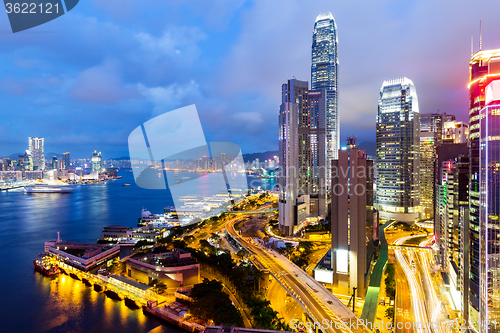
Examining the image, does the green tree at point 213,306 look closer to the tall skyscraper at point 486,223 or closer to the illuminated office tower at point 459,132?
the tall skyscraper at point 486,223

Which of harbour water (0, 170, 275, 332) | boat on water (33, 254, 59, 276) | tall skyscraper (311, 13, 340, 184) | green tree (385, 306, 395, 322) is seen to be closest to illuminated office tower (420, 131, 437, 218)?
tall skyscraper (311, 13, 340, 184)

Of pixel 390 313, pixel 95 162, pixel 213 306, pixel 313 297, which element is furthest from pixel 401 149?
pixel 95 162

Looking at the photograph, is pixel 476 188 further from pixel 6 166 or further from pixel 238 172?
pixel 6 166

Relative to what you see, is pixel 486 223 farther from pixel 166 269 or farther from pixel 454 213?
pixel 166 269

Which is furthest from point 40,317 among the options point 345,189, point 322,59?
point 322,59

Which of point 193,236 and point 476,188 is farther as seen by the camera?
point 193,236

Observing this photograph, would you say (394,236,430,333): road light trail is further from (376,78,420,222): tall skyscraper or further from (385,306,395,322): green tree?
(376,78,420,222): tall skyscraper

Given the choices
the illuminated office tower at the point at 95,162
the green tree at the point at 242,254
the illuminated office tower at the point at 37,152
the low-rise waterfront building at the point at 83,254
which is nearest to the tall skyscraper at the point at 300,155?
the green tree at the point at 242,254
